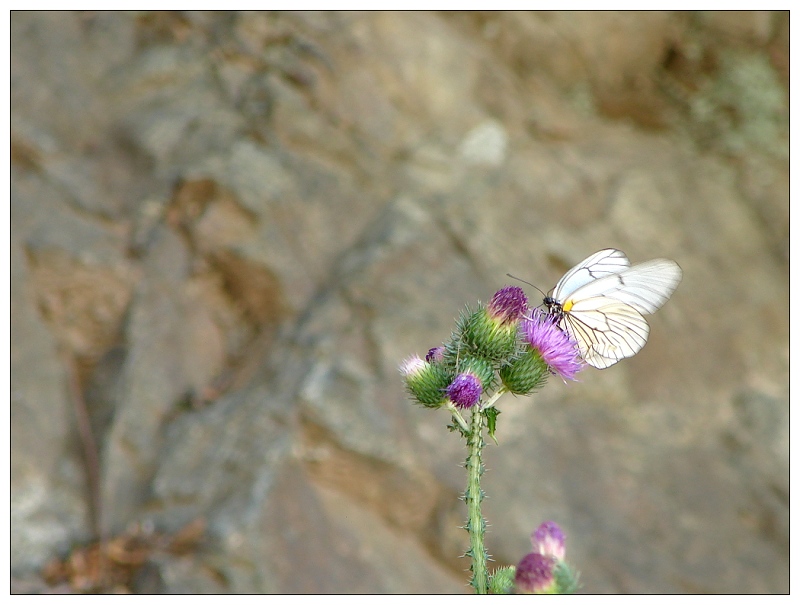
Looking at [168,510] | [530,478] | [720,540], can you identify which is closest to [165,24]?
[168,510]

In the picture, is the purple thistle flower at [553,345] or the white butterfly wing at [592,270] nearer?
the purple thistle flower at [553,345]

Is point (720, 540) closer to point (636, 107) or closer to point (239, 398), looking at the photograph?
point (239, 398)

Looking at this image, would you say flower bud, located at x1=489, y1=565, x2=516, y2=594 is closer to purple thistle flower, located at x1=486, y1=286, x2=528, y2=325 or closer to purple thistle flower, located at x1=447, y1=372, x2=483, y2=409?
purple thistle flower, located at x1=447, y1=372, x2=483, y2=409

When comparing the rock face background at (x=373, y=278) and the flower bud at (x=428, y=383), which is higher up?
the rock face background at (x=373, y=278)

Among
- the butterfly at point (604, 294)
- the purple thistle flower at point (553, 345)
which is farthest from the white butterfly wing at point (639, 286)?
the purple thistle flower at point (553, 345)

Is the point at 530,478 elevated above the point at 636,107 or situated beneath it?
situated beneath

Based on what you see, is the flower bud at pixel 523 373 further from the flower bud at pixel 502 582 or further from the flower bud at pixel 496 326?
the flower bud at pixel 502 582
